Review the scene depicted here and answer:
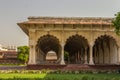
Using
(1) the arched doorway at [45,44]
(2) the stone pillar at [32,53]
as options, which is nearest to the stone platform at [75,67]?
(2) the stone pillar at [32,53]

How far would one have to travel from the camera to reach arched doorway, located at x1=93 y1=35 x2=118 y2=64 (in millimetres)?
32075

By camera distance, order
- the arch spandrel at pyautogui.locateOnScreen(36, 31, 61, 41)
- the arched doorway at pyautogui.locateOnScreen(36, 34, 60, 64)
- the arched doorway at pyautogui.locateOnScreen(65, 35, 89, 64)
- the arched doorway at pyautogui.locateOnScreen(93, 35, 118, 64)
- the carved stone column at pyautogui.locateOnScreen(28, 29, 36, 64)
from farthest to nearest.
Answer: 1. the arched doorway at pyautogui.locateOnScreen(65, 35, 89, 64)
2. the arched doorway at pyautogui.locateOnScreen(36, 34, 60, 64)
3. the arched doorway at pyautogui.locateOnScreen(93, 35, 118, 64)
4. the arch spandrel at pyautogui.locateOnScreen(36, 31, 61, 41)
5. the carved stone column at pyautogui.locateOnScreen(28, 29, 36, 64)

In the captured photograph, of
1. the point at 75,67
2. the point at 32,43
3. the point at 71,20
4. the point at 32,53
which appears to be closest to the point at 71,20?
the point at 71,20

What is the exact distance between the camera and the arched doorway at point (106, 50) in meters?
32.1

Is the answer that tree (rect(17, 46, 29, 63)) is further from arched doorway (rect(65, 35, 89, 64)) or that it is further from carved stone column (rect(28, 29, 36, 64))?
carved stone column (rect(28, 29, 36, 64))

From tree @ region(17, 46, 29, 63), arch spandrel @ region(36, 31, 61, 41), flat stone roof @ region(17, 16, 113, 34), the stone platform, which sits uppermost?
flat stone roof @ region(17, 16, 113, 34)

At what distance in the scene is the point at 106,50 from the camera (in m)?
36.7

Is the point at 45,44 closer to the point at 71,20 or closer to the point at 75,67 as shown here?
the point at 71,20

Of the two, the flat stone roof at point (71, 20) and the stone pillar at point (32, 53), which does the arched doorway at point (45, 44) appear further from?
the stone pillar at point (32, 53)

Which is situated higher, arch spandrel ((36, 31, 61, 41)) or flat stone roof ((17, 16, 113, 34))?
flat stone roof ((17, 16, 113, 34))

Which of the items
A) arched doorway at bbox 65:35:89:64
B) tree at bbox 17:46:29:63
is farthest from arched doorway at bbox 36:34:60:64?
tree at bbox 17:46:29:63

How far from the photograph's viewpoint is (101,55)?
4047 cm

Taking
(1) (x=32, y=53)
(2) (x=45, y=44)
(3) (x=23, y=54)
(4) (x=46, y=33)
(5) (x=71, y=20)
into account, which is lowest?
(3) (x=23, y=54)

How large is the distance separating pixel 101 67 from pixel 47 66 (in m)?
4.95
